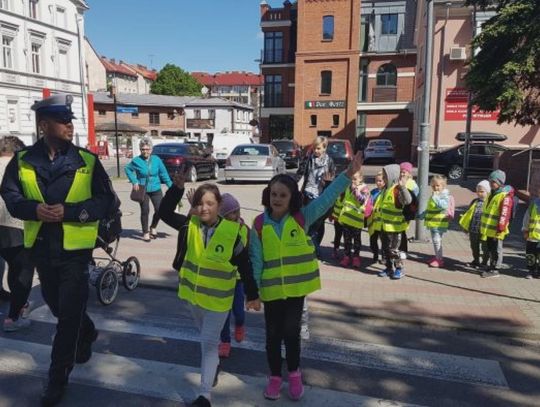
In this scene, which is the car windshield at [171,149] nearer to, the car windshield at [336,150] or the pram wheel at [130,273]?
the car windshield at [336,150]

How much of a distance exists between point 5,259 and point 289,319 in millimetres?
3133

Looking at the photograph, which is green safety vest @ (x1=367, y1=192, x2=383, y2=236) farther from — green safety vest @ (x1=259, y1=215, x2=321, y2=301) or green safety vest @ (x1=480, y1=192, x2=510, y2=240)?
green safety vest @ (x1=259, y1=215, x2=321, y2=301)

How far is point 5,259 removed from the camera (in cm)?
470

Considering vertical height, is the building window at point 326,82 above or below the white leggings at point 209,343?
above

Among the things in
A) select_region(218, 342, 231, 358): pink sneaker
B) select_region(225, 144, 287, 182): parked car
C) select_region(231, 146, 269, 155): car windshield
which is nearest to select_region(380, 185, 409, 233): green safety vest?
select_region(218, 342, 231, 358): pink sneaker

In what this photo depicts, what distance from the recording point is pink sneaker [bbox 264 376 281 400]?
3.35m

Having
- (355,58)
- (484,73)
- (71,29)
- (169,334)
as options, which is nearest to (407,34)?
(355,58)

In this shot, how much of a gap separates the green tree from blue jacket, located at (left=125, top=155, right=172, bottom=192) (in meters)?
76.0

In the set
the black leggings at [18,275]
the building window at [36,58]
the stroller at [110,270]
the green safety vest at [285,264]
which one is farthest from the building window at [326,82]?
the green safety vest at [285,264]

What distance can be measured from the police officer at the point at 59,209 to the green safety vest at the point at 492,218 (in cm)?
508

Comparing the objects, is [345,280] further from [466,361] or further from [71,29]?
[71,29]

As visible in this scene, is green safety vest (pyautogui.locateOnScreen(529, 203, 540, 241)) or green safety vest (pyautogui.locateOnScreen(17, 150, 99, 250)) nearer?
Result: green safety vest (pyautogui.locateOnScreen(17, 150, 99, 250))

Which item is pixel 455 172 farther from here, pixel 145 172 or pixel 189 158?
pixel 145 172

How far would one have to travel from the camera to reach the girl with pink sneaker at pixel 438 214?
684cm
